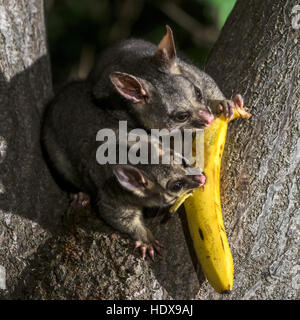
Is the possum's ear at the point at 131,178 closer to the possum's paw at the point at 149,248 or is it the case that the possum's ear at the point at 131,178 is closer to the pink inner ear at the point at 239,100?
the possum's paw at the point at 149,248

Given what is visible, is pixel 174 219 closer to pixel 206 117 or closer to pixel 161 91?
pixel 206 117

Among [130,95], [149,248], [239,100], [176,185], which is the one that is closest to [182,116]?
[130,95]

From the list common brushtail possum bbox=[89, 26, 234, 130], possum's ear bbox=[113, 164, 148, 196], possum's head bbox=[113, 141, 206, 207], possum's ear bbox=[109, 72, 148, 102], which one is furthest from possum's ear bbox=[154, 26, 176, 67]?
possum's ear bbox=[113, 164, 148, 196]

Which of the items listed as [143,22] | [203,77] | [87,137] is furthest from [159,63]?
[143,22]

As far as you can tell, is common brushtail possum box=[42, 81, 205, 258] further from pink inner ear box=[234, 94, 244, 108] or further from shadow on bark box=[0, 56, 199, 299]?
pink inner ear box=[234, 94, 244, 108]

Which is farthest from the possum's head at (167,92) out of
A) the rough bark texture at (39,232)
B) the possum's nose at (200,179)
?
the rough bark texture at (39,232)
